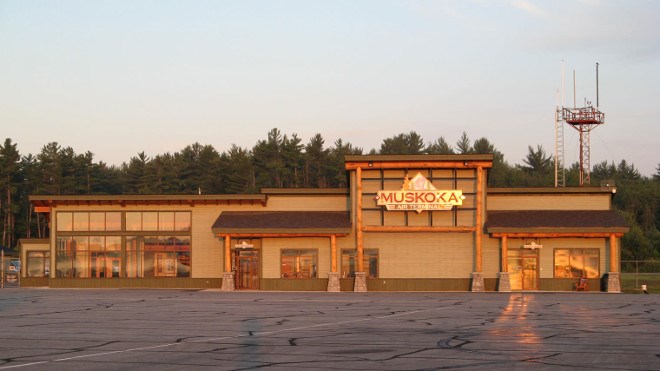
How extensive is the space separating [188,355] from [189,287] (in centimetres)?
3816

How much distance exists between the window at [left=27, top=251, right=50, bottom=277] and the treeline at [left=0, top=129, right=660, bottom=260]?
50299 mm

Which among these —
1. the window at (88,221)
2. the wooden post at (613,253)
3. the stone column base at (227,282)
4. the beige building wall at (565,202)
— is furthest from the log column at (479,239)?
the window at (88,221)

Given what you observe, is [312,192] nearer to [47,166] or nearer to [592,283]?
[592,283]

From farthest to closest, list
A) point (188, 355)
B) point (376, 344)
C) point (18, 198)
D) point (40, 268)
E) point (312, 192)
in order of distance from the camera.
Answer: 1. point (18, 198)
2. point (40, 268)
3. point (312, 192)
4. point (376, 344)
5. point (188, 355)

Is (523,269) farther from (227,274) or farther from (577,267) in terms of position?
(227,274)

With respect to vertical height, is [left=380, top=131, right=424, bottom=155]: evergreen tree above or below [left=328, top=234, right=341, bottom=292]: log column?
above

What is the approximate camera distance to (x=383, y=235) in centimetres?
5675

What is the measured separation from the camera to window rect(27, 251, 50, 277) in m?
63.5

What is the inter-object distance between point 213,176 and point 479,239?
8429cm

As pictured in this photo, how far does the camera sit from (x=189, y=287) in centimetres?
5872

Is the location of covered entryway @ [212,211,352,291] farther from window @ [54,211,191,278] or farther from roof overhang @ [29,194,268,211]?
window @ [54,211,191,278]

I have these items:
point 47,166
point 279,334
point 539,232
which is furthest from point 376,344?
point 47,166

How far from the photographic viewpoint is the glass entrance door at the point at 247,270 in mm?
58156

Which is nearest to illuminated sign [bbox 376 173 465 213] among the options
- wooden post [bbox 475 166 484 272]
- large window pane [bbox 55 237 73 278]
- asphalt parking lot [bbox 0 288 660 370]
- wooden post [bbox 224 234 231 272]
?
wooden post [bbox 475 166 484 272]
